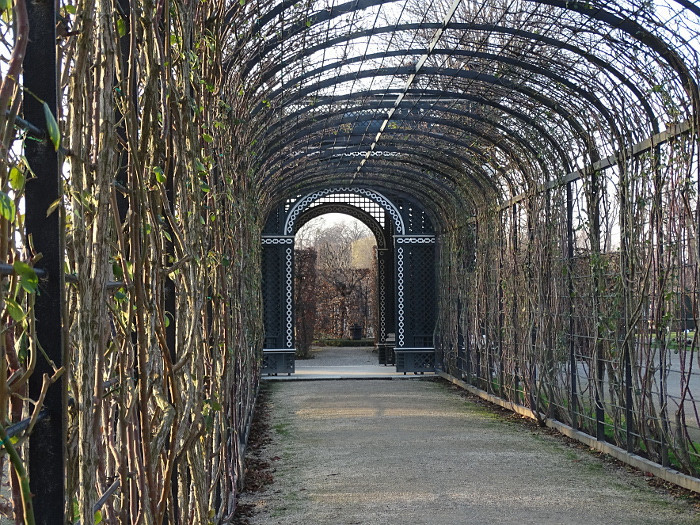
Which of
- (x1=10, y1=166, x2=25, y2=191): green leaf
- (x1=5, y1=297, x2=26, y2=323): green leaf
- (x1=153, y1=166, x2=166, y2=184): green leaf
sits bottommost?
(x1=5, y1=297, x2=26, y2=323): green leaf

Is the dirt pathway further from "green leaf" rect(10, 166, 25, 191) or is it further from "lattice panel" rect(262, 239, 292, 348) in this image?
"lattice panel" rect(262, 239, 292, 348)

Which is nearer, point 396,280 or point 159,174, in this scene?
point 159,174

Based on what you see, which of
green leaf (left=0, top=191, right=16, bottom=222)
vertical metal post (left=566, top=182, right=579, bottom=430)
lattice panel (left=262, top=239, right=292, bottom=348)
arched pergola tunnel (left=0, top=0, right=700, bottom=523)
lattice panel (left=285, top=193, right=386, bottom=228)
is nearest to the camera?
green leaf (left=0, top=191, right=16, bottom=222)

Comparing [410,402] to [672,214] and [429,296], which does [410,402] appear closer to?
[429,296]

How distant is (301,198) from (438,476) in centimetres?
833

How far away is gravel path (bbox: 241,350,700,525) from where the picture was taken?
16.1 feet

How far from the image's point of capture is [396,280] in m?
13.9

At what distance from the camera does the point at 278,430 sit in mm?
8250

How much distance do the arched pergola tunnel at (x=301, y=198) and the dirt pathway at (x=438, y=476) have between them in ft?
1.41

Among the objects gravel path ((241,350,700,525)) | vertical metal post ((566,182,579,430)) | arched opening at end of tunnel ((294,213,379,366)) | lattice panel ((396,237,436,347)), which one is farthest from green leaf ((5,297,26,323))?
arched opening at end of tunnel ((294,213,379,366))

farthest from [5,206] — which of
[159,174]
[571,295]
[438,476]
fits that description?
[571,295]

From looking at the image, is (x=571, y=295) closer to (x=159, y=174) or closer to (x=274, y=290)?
(x=159, y=174)

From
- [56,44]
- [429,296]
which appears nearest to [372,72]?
[56,44]

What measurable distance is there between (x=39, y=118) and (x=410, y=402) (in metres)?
9.19
